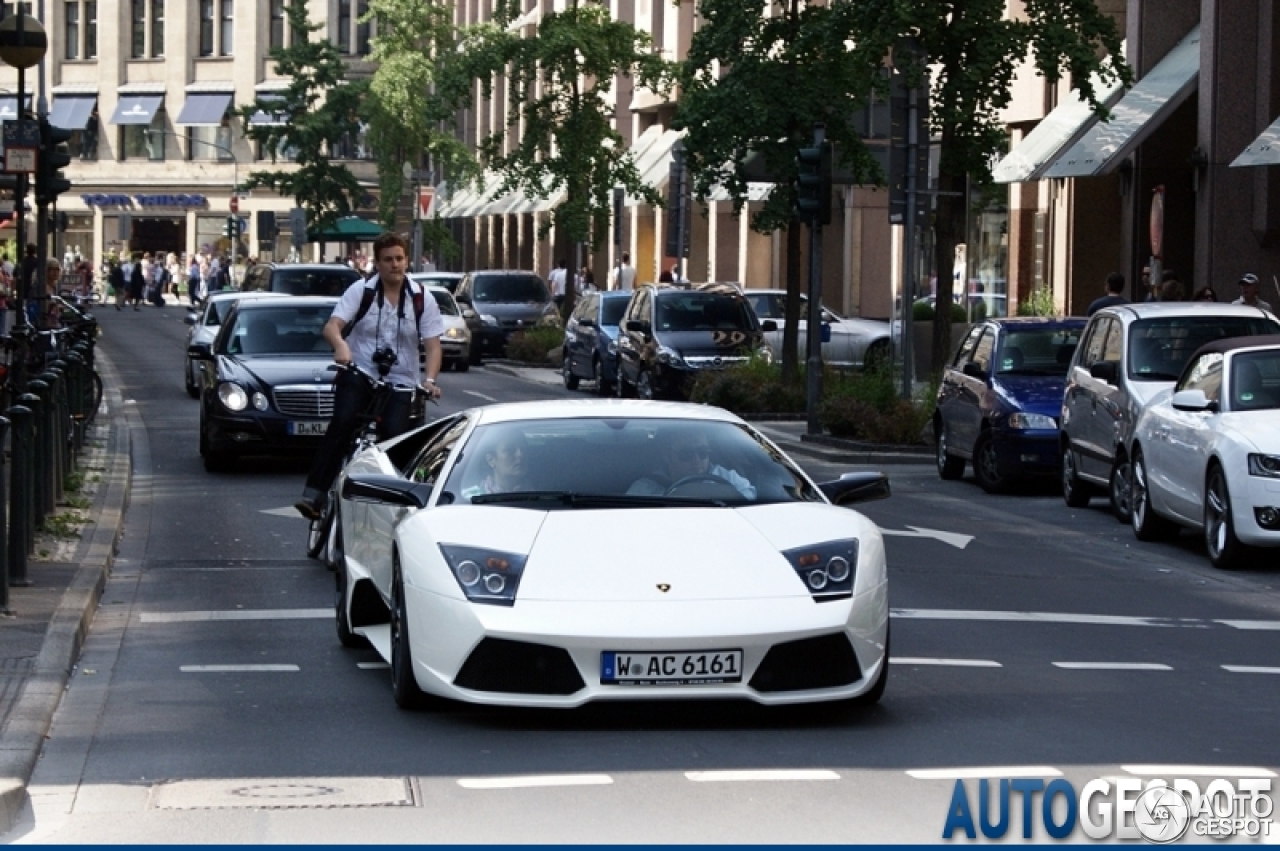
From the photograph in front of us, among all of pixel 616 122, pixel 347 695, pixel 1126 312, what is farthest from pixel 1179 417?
pixel 616 122

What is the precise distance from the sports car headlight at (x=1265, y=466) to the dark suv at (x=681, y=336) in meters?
16.9

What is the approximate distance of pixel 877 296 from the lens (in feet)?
166

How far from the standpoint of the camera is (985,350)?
22.3m

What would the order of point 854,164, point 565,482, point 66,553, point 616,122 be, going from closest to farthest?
point 565,482 < point 66,553 < point 854,164 < point 616,122

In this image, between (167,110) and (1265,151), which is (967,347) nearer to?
(1265,151)

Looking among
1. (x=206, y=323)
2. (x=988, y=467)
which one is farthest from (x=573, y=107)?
(x=988, y=467)

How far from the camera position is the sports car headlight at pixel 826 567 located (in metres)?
9.09

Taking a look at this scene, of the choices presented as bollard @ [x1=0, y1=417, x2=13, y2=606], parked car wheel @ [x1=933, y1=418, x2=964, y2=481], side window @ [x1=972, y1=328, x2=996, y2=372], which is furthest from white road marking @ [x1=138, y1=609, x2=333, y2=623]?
parked car wheel @ [x1=933, y1=418, x2=964, y2=481]

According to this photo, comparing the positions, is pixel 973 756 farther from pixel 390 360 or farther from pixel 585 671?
pixel 390 360

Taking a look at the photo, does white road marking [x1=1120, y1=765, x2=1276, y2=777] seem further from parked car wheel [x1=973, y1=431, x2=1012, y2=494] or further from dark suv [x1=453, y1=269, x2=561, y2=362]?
dark suv [x1=453, y1=269, x2=561, y2=362]

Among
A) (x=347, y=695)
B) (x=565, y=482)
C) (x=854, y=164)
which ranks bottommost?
(x=347, y=695)

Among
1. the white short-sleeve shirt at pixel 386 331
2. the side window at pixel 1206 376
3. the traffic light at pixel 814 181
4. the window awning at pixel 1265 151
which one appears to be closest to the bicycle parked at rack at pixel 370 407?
the white short-sleeve shirt at pixel 386 331

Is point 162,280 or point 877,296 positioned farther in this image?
point 162,280

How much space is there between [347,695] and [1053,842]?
3.79 meters
